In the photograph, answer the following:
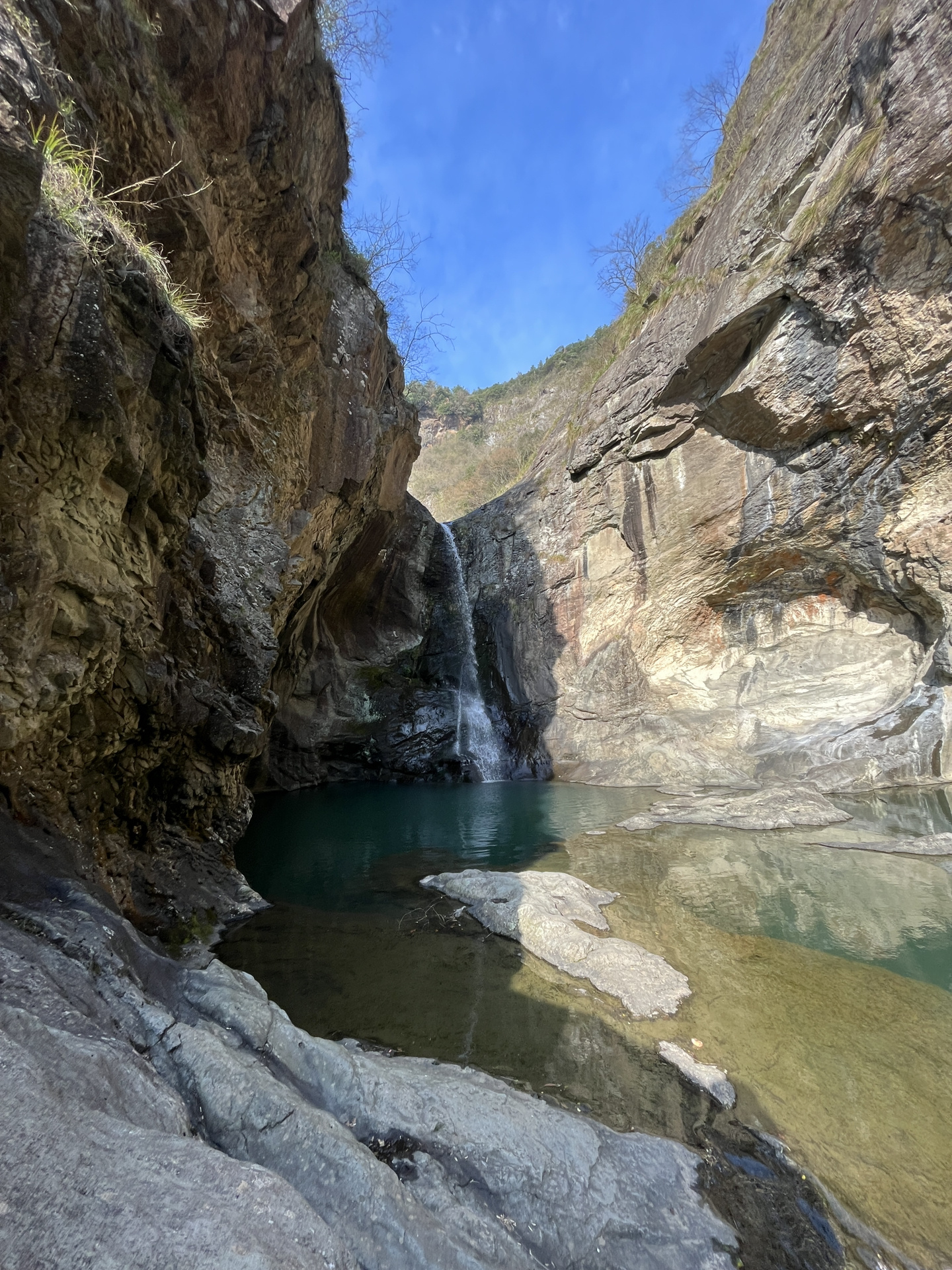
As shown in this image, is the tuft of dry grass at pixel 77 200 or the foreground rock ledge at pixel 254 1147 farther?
the tuft of dry grass at pixel 77 200

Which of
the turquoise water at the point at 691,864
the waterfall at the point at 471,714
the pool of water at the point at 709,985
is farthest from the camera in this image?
the waterfall at the point at 471,714

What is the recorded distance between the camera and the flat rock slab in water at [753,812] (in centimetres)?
1003

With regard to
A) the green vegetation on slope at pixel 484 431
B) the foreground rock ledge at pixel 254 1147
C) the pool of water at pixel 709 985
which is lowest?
the pool of water at pixel 709 985

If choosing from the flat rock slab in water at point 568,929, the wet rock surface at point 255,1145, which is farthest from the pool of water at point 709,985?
the wet rock surface at point 255,1145

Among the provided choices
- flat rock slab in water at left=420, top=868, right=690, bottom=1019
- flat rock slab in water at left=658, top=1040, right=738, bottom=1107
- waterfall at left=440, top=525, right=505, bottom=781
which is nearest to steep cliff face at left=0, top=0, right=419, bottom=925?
flat rock slab in water at left=420, top=868, right=690, bottom=1019

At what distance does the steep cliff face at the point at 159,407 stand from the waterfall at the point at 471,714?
36.3 ft

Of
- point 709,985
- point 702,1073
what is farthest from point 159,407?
point 709,985

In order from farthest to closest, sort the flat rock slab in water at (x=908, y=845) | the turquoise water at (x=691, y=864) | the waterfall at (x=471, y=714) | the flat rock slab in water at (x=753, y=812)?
1. the waterfall at (x=471, y=714)
2. the flat rock slab in water at (x=753, y=812)
3. the flat rock slab in water at (x=908, y=845)
4. the turquoise water at (x=691, y=864)

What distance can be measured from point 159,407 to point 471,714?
16594mm

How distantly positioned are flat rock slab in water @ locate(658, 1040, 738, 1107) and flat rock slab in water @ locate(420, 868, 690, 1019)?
1.35 ft

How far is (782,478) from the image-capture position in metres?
14.4

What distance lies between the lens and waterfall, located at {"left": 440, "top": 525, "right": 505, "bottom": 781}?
19.4 metres

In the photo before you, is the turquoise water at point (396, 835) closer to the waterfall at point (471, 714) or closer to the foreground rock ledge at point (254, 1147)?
the waterfall at point (471, 714)

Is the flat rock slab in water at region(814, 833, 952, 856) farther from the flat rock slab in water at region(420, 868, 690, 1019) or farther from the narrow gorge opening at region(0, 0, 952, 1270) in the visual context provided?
the flat rock slab in water at region(420, 868, 690, 1019)
